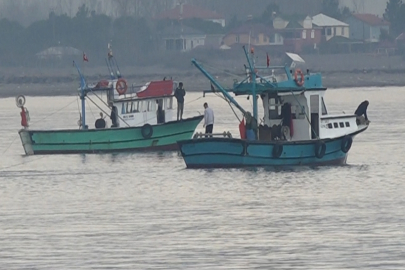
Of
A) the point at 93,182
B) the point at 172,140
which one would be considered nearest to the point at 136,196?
the point at 93,182

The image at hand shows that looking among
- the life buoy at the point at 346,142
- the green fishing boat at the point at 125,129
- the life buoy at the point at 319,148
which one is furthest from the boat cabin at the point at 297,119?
the green fishing boat at the point at 125,129

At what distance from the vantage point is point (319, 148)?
116 ft

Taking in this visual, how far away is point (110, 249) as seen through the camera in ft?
76.4

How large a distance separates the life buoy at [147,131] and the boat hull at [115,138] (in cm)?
3

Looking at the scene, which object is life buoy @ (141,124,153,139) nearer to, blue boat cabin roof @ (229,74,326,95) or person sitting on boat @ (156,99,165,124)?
person sitting on boat @ (156,99,165,124)

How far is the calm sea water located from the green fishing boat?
20.5 inches

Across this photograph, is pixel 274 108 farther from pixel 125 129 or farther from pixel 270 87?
pixel 125 129

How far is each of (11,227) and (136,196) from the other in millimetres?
5504

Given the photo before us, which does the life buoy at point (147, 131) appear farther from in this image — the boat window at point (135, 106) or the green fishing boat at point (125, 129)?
the boat window at point (135, 106)

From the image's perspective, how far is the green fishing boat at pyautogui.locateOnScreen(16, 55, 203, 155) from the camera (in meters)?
43.0

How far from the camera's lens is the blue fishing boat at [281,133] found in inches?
1377

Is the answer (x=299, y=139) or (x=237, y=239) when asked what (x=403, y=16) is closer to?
(x=299, y=139)

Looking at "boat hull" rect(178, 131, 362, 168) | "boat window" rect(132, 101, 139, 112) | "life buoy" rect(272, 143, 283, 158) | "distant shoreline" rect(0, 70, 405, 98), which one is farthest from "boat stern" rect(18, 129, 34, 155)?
"distant shoreline" rect(0, 70, 405, 98)

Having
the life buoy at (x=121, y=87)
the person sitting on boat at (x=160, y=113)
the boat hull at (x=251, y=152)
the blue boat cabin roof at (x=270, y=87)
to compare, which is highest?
the blue boat cabin roof at (x=270, y=87)
